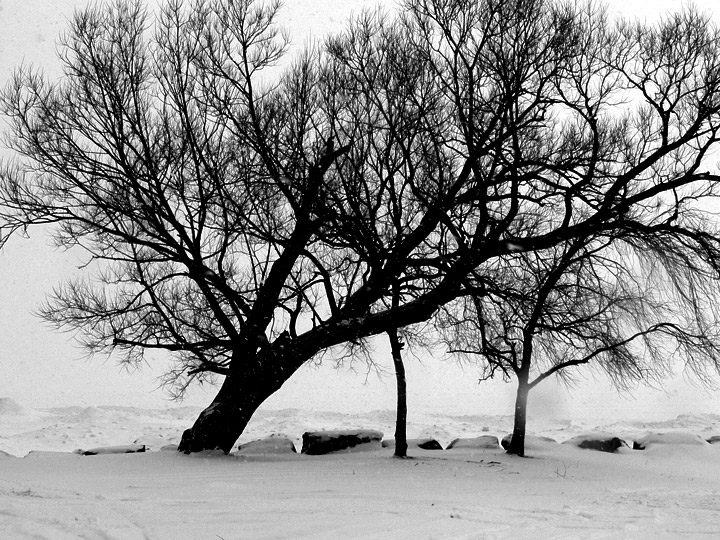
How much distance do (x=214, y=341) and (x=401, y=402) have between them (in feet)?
12.1

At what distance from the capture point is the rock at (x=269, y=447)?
40.4 feet

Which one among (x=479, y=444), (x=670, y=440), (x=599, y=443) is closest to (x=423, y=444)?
(x=479, y=444)

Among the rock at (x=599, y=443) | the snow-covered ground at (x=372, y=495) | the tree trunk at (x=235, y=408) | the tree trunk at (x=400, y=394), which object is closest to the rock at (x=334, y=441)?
the snow-covered ground at (x=372, y=495)

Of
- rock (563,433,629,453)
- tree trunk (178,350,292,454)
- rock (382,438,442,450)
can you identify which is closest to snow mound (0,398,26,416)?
tree trunk (178,350,292,454)

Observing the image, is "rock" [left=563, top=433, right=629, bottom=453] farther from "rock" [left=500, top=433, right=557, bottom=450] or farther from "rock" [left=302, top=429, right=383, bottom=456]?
"rock" [left=302, top=429, right=383, bottom=456]

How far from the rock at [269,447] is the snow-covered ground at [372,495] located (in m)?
0.53

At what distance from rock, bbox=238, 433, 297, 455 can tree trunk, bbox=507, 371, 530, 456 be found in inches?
176

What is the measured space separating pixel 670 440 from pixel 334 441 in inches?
293

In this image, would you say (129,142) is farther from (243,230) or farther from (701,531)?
(701,531)

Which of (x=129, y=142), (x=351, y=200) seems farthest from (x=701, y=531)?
(x=129, y=142)

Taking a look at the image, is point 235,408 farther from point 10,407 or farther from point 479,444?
point 10,407

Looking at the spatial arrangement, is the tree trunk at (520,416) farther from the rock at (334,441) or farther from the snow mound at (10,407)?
the snow mound at (10,407)

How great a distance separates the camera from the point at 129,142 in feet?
35.6

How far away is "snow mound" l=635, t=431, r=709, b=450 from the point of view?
13.6 meters
